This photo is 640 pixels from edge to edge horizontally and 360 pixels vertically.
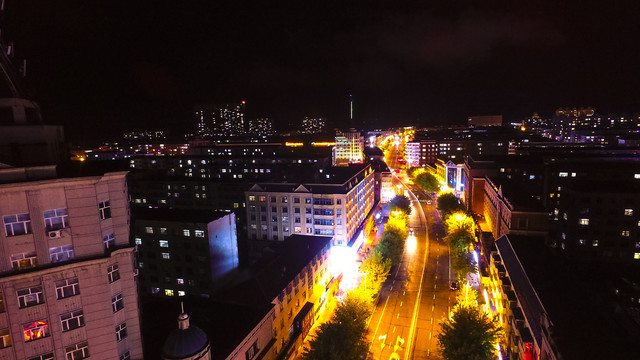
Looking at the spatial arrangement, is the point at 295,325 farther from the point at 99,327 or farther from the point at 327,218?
the point at 327,218

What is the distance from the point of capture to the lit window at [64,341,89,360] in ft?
73.5

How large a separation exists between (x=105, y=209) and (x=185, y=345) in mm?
11047

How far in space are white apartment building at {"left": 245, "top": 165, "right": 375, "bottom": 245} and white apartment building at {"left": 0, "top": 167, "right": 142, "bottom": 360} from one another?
48428 mm

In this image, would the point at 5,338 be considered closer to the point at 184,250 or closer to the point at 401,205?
the point at 184,250

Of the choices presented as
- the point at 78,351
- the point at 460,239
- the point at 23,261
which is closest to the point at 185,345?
the point at 78,351

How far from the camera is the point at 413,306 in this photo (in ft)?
174

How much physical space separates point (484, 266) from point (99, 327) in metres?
62.0

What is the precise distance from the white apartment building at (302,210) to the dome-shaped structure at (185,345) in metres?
46.8

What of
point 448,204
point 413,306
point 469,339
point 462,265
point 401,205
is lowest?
point 413,306

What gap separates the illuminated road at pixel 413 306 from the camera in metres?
43.4

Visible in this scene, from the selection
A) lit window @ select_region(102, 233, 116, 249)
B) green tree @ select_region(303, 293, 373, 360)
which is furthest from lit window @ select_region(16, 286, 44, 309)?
green tree @ select_region(303, 293, 373, 360)

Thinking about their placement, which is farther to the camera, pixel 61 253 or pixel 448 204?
pixel 448 204

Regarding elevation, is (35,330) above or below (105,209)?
below

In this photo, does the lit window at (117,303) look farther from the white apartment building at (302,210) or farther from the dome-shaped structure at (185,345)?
the white apartment building at (302,210)
